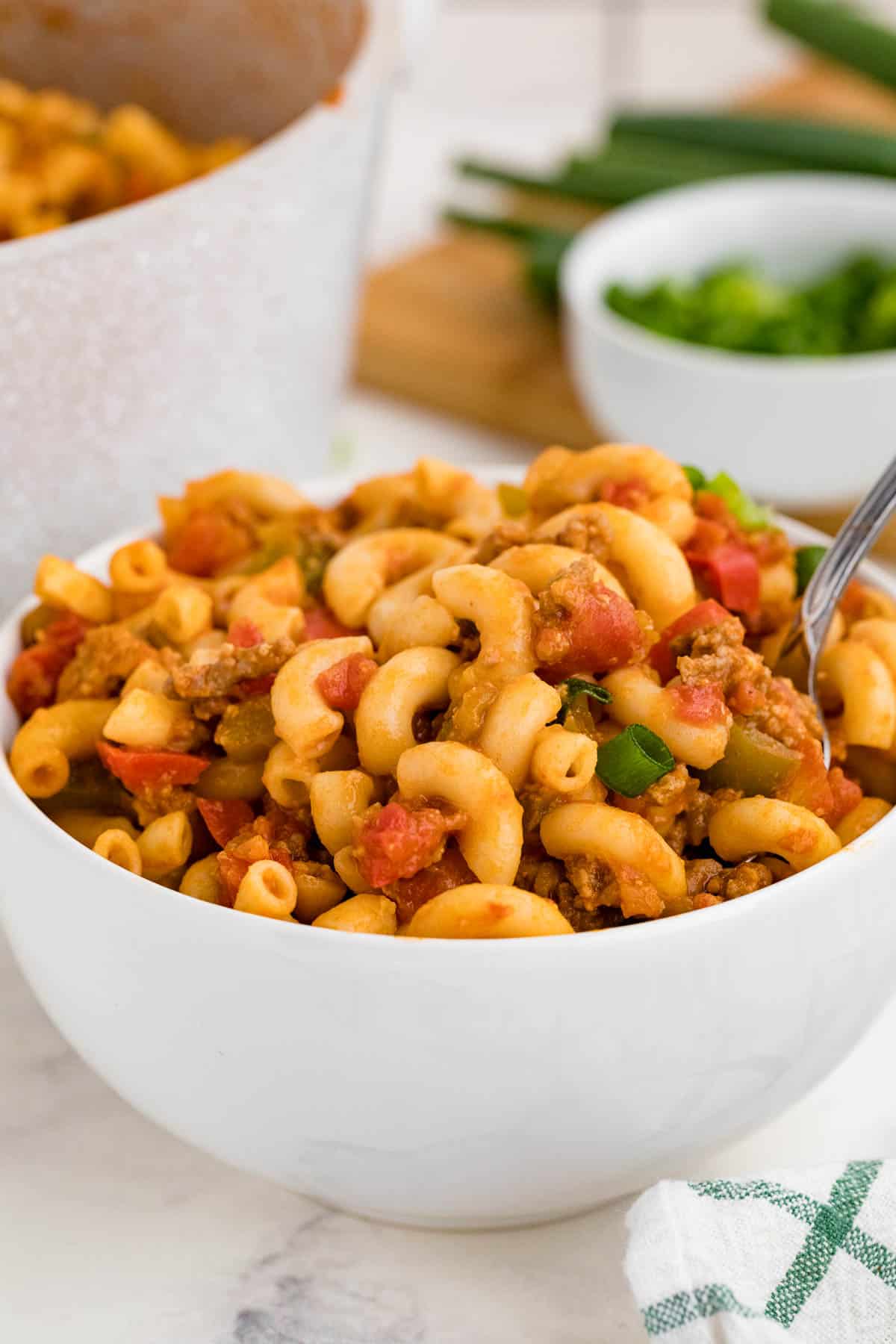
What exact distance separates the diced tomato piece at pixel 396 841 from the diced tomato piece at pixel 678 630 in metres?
0.19

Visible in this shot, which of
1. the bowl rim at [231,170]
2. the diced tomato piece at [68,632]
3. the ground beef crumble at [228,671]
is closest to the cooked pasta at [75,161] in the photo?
the bowl rim at [231,170]

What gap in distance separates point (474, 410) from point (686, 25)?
3.49 meters

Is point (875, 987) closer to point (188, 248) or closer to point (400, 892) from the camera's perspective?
point (400, 892)

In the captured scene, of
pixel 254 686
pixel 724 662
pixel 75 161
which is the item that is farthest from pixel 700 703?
pixel 75 161

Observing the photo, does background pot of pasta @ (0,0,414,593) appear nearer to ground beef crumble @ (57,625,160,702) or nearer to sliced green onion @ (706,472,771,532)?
ground beef crumble @ (57,625,160,702)

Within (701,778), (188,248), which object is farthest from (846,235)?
(701,778)

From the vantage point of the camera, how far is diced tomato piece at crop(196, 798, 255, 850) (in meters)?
0.91

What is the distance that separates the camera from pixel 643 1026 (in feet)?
2.60

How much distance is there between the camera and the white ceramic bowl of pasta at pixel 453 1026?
770 mm

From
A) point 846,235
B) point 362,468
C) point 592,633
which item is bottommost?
point 362,468

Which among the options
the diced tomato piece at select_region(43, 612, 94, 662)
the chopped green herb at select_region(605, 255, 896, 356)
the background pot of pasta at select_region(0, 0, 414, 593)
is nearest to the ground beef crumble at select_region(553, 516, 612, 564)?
the diced tomato piece at select_region(43, 612, 94, 662)

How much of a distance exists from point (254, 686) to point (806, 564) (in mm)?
368

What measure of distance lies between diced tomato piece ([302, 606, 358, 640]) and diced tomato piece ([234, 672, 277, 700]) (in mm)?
64

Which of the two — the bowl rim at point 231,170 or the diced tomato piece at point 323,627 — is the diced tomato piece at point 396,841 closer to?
the diced tomato piece at point 323,627
